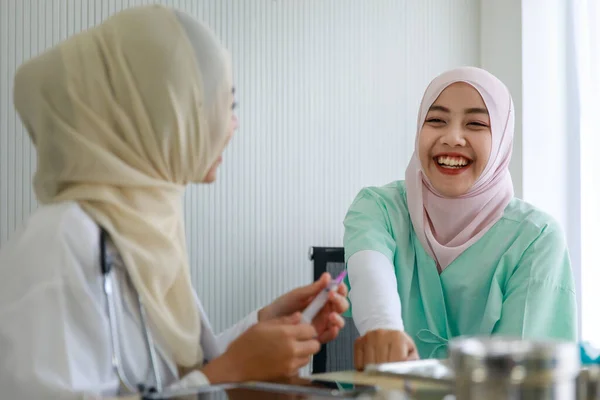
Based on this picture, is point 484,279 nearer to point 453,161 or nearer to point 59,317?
point 453,161

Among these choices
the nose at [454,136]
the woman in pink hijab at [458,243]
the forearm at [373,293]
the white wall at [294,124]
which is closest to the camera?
the forearm at [373,293]

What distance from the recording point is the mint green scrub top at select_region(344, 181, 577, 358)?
5.22 ft

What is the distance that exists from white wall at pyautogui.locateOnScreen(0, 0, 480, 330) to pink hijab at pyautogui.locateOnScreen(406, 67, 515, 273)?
23.0 inches

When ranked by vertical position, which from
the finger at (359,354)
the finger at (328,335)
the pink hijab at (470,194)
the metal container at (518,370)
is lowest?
the finger at (359,354)

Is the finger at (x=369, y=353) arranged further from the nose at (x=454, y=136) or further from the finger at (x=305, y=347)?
the nose at (x=454, y=136)

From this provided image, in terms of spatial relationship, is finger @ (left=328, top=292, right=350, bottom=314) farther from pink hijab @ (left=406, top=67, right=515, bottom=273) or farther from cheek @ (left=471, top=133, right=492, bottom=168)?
cheek @ (left=471, top=133, right=492, bottom=168)

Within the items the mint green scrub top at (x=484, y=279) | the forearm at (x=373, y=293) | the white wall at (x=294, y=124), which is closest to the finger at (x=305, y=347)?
the forearm at (x=373, y=293)

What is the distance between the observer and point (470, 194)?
72.2 inches

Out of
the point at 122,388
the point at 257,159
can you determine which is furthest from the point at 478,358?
the point at 257,159

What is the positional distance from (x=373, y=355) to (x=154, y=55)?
60cm

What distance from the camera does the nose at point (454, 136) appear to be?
177cm

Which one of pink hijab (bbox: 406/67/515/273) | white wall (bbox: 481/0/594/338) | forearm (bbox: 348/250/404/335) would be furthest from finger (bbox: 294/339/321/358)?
white wall (bbox: 481/0/594/338)

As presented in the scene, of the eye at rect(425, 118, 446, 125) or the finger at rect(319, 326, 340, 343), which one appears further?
the eye at rect(425, 118, 446, 125)

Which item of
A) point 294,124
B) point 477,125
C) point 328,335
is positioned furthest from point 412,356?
point 294,124
